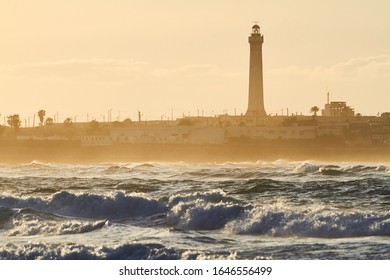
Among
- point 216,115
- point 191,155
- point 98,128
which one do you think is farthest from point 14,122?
point 191,155

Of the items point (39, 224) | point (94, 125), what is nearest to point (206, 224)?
point (39, 224)

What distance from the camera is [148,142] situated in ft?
282

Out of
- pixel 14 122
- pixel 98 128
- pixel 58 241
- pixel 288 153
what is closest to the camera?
pixel 58 241

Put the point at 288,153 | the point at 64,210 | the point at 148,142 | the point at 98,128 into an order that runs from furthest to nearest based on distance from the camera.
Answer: the point at 98,128 → the point at 148,142 → the point at 288,153 → the point at 64,210

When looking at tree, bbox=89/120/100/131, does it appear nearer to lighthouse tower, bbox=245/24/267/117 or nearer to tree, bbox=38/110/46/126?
tree, bbox=38/110/46/126

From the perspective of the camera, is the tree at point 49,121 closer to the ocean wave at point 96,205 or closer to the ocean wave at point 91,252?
the ocean wave at point 96,205

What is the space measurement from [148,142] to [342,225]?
6931 centimetres

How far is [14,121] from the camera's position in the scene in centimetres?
10531

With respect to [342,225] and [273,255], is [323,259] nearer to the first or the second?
[273,255]

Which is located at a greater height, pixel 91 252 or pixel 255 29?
pixel 255 29

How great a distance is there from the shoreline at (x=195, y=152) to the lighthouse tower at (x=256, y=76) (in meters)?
5.35

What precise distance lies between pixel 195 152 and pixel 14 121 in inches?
1249

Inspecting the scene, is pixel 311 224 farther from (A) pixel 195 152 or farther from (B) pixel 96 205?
(A) pixel 195 152

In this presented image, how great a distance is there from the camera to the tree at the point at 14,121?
105 m
